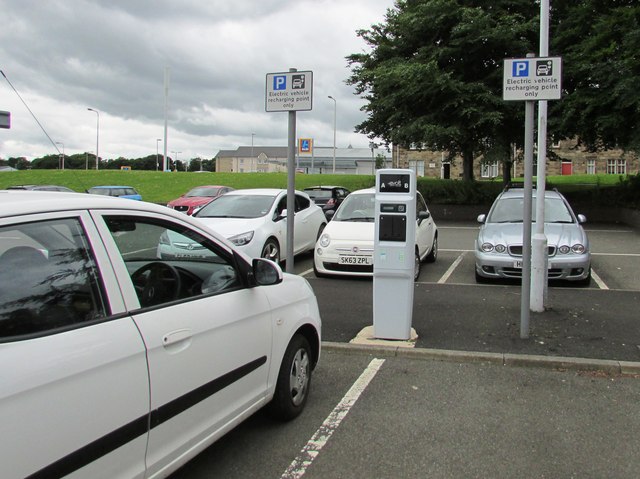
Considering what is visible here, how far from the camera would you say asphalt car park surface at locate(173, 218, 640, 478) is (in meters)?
3.27

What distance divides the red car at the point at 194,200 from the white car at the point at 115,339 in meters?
13.4

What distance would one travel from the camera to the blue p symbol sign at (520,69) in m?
5.59

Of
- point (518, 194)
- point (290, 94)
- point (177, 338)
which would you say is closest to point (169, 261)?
point (177, 338)

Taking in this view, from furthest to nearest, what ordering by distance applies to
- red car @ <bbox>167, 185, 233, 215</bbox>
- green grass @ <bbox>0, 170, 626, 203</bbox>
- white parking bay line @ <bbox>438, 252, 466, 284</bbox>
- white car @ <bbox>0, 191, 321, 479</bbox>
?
green grass @ <bbox>0, 170, 626, 203</bbox>
red car @ <bbox>167, 185, 233, 215</bbox>
white parking bay line @ <bbox>438, 252, 466, 284</bbox>
white car @ <bbox>0, 191, 321, 479</bbox>

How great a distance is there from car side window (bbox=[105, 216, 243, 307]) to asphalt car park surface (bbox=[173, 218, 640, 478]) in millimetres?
1073

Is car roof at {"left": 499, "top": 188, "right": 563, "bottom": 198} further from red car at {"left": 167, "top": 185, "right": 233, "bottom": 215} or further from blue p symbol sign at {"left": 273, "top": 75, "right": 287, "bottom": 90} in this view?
red car at {"left": 167, "top": 185, "right": 233, "bottom": 215}

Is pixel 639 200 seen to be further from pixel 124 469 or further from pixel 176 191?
pixel 176 191

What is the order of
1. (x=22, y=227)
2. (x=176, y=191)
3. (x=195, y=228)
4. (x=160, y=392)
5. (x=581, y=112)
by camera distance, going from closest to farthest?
1. (x=22, y=227)
2. (x=160, y=392)
3. (x=195, y=228)
4. (x=581, y=112)
5. (x=176, y=191)

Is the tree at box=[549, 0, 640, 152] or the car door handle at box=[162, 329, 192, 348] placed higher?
the tree at box=[549, 0, 640, 152]

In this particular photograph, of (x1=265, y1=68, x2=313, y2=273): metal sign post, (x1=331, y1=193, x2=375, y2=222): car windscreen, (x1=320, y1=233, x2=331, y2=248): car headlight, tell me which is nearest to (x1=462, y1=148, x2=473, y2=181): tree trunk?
(x1=331, y1=193, x2=375, y2=222): car windscreen

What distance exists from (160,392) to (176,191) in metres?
38.3

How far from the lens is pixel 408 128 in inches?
803

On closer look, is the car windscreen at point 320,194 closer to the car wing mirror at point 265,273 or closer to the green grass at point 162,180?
the green grass at point 162,180

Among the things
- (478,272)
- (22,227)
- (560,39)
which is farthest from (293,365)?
(560,39)
